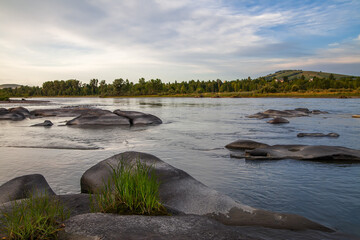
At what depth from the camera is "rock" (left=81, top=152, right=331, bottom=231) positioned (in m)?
5.65

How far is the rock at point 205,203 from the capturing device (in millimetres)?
5648

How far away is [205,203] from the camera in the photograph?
6152 mm

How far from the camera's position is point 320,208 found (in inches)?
267

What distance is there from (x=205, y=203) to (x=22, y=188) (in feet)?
14.5

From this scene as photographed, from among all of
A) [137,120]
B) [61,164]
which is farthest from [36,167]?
[137,120]

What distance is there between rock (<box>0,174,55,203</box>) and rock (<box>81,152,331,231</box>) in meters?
1.12

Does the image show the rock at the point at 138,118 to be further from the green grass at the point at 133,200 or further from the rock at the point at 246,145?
the green grass at the point at 133,200

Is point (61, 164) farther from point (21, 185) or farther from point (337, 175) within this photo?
point (337, 175)

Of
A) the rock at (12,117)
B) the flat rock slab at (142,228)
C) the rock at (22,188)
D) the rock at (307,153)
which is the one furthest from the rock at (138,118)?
the flat rock slab at (142,228)

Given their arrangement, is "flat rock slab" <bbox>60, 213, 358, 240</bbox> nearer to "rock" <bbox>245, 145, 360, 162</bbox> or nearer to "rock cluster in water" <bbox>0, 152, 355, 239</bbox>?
"rock cluster in water" <bbox>0, 152, 355, 239</bbox>

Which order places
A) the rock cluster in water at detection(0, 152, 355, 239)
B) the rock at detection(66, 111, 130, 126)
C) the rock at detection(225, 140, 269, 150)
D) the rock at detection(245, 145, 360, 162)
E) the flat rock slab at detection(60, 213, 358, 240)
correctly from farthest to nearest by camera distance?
1. the rock at detection(66, 111, 130, 126)
2. the rock at detection(225, 140, 269, 150)
3. the rock at detection(245, 145, 360, 162)
4. the rock cluster in water at detection(0, 152, 355, 239)
5. the flat rock slab at detection(60, 213, 358, 240)

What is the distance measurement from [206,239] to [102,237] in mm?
1318

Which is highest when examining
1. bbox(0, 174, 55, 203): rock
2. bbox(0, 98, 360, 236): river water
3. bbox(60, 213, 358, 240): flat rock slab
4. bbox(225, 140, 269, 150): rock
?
bbox(60, 213, 358, 240): flat rock slab

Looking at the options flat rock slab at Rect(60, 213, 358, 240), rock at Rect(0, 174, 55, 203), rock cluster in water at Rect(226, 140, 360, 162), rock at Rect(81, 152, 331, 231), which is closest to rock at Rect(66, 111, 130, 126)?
rock cluster in water at Rect(226, 140, 360, 162)
